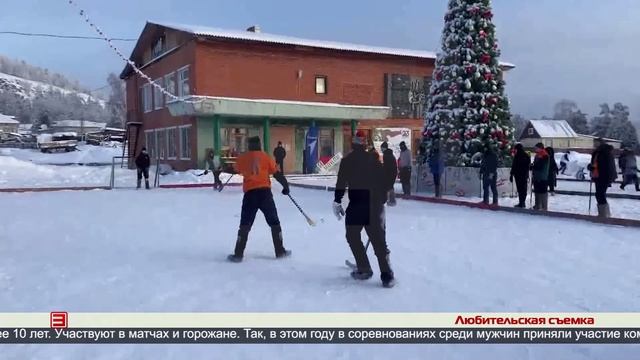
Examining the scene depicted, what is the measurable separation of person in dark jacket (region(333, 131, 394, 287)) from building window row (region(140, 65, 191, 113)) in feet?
73.0

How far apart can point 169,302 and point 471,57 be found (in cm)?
1340

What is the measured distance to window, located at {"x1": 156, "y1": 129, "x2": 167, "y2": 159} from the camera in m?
30.7

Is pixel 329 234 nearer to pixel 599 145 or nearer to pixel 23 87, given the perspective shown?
pixel 599 145

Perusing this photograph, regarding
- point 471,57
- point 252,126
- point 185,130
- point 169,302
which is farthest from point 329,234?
point 185,130

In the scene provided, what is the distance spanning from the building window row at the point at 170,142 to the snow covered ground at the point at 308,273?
16631 millimetres

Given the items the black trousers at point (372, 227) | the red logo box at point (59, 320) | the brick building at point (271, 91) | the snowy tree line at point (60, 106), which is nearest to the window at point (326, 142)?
the brick building at point (271, 91)

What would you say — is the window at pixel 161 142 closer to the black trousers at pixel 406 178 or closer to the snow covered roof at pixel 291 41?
the snow covered roof at pixel 291 41

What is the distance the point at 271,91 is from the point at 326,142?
419 centimetres

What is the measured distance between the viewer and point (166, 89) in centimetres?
3014

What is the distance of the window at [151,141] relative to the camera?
32.7 metres

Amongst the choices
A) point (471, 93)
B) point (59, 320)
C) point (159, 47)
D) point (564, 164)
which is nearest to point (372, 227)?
point (59, 320)

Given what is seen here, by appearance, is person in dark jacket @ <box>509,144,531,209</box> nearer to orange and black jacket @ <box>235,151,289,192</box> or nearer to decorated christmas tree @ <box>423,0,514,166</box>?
decorated christmas tree @ <box>423,0,514,166</box>

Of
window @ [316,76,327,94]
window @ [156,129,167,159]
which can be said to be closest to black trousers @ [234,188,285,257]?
window @ [316,76,327,94]

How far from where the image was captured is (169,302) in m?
5.07
